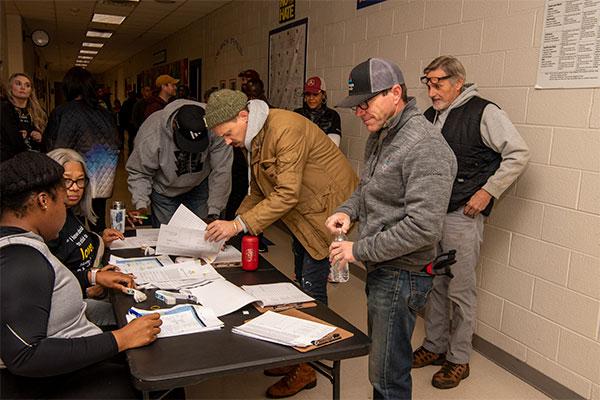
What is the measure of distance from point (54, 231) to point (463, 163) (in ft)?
6.18

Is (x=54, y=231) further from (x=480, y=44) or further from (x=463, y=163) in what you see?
(x=480, y=44)

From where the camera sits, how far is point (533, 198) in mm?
2596

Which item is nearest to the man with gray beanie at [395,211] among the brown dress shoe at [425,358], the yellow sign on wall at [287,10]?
the brown dress shoe at [425,358]

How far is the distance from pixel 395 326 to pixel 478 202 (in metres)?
1.03

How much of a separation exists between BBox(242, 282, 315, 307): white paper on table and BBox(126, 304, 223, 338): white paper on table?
7.8 inches

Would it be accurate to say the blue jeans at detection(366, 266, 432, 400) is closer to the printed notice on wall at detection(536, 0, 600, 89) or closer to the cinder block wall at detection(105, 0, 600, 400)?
the cinder block wall at detection(105, 0, 600, 400)

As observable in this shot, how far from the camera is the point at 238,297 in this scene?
69.7 inches

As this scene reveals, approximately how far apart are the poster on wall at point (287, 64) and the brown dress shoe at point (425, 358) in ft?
10.3

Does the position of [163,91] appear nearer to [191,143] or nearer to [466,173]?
[191,143]

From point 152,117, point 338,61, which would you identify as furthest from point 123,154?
point 152,117

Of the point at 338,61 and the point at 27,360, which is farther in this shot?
the point at 338,61

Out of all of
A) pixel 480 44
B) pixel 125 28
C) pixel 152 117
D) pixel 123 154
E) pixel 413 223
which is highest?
pixel 125 28

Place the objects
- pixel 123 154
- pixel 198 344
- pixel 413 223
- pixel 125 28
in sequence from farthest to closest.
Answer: pixel 123 154 → pixel 125 28 → pixel 413 223 → pixel 198 344

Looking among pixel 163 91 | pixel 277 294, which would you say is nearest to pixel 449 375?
pixel 277 294
